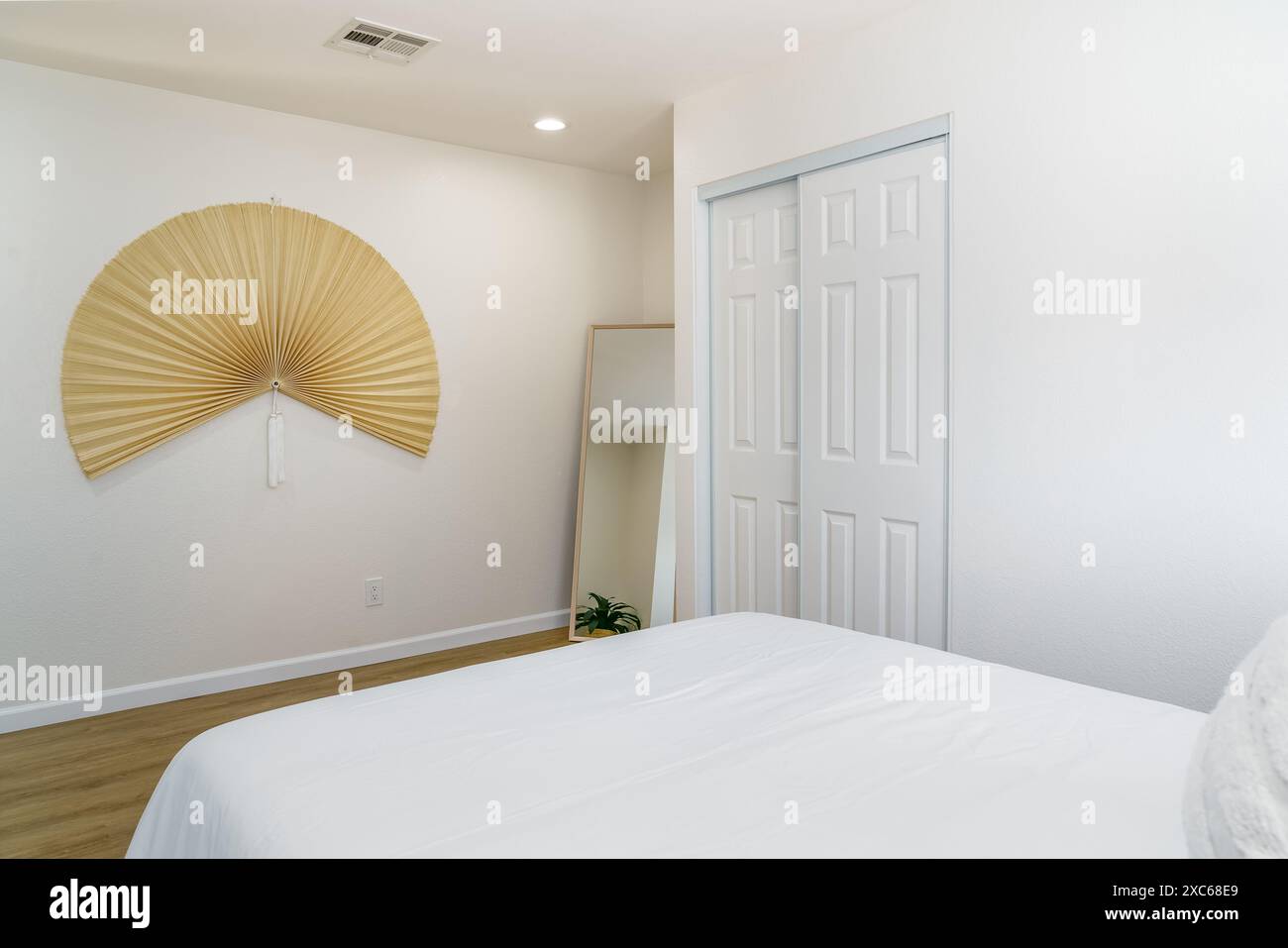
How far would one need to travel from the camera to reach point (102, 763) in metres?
3.00

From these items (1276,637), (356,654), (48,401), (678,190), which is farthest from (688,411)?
(1276,637)

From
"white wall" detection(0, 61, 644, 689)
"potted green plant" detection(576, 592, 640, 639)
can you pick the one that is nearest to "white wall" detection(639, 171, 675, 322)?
"white wall" detection(0, 61, 644, 689)

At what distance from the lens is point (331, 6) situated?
288 cm

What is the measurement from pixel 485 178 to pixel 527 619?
2.39 metres

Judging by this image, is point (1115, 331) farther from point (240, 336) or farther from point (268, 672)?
point (268, 672)

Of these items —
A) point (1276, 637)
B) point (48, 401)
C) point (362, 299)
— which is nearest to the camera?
point (1276, 637)

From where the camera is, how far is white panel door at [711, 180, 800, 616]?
3445 mm

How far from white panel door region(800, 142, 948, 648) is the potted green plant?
1542 mm

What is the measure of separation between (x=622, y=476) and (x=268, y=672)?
1995 millimetres

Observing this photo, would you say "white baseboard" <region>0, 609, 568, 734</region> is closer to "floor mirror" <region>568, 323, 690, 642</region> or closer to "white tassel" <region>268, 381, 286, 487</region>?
"floor mirror" <region>568, 323, 690, 642</region>

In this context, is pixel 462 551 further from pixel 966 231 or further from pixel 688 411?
pixel 966 231

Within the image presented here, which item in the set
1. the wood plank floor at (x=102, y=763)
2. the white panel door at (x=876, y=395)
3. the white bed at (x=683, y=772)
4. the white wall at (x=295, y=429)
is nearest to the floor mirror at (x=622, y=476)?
the white wall at (x=295, y=429)

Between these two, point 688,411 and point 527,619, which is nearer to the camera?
point 688,411

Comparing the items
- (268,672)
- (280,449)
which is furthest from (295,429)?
(268,672)
